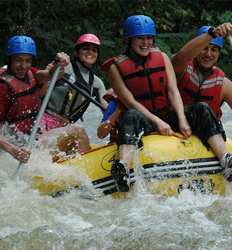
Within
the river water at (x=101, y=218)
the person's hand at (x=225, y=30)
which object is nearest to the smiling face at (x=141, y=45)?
the person's hand at (x=225, y=30)

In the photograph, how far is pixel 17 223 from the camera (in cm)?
403

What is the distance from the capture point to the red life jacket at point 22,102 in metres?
5.16

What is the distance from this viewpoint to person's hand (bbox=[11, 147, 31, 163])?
474 cm

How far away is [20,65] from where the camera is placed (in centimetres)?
527

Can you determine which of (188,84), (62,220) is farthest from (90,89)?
(62,220)

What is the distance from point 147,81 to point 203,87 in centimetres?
44

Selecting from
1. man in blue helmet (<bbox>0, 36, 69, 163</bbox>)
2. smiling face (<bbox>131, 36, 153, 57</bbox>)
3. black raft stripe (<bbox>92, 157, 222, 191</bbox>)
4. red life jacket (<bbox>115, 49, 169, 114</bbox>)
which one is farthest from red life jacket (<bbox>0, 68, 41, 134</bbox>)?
black raft stripe (<bbox>92, 157, 222, 191</bbox>)

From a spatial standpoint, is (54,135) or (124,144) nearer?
(124,144)

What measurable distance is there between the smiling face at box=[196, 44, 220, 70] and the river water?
100 cm

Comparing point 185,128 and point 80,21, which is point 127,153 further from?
point 80,21

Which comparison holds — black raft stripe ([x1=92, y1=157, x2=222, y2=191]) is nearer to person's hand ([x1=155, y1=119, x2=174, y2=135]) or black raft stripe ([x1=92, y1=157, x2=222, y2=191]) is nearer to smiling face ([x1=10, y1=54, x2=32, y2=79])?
person's hand ([x1=155, y1=119, x2=174, y2=135])

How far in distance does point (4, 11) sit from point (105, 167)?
5.94m

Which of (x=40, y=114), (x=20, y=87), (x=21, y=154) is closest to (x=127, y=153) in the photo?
(x=21, y=154)

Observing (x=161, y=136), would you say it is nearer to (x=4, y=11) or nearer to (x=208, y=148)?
(x=208, y=148)
